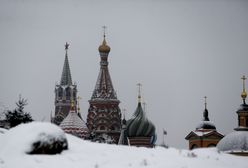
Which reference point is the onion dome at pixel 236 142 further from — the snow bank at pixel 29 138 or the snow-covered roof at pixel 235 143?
the snow bank at pixel 29 138

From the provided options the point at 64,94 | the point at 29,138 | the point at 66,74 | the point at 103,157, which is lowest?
the point at 103,157

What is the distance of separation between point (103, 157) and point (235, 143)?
3511 cm

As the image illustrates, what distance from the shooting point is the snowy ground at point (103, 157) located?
12.6 meters

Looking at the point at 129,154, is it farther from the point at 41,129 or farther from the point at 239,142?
the point at 239,142

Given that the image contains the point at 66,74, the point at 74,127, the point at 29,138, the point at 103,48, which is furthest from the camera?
the point at 66,74

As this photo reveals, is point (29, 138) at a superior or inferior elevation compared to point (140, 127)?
inferior

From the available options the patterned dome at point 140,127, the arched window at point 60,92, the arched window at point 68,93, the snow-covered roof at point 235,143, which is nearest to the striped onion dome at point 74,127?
the patterned dome at point 140,127

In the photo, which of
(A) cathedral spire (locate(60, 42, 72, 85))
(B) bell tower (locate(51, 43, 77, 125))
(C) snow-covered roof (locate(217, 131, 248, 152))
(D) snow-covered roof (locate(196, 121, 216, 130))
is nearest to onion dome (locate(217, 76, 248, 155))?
(C) snow-covered roof (locate(217, 131, 248, 152))

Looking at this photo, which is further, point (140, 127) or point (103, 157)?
point (140, 127)

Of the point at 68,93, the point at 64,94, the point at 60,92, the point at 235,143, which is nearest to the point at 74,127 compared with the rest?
the point at 235,143

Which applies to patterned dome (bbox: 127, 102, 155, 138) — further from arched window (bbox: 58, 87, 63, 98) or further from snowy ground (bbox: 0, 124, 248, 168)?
snowy ground (bbox: 0, 124, 248, 168)

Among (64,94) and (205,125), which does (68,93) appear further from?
(205,125)

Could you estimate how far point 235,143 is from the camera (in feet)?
155

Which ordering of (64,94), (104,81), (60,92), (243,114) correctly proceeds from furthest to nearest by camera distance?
(60,92) < (64,94) < (104,81) < (243,114)
